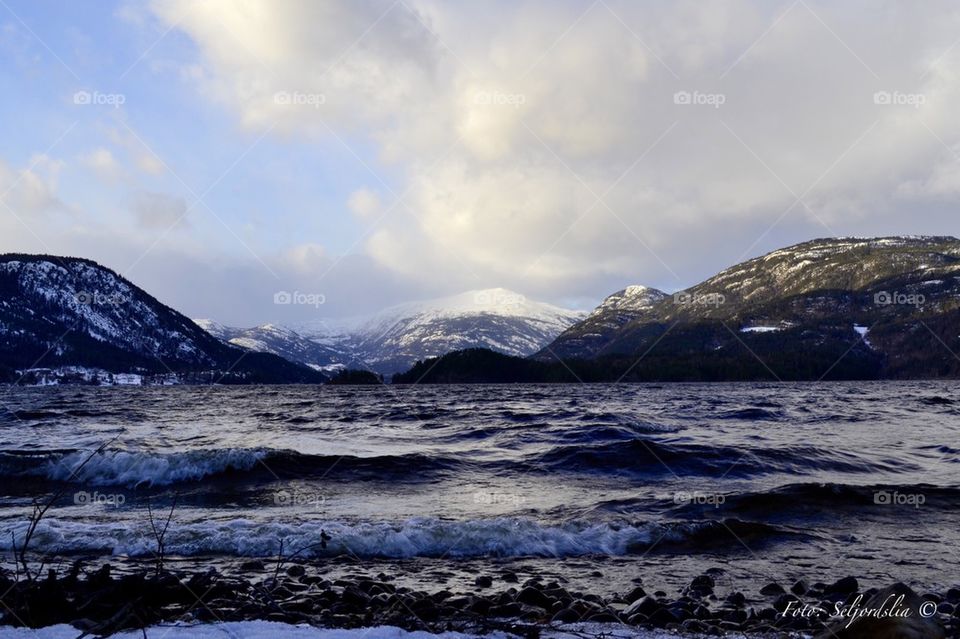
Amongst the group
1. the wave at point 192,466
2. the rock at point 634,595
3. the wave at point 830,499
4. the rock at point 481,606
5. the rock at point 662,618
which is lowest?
the wave at point 830,499

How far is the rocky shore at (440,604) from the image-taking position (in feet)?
24.2

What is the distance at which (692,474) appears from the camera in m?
21.2

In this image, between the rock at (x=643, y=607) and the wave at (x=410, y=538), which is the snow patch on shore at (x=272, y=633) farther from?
the wave at (x=410, y=538)

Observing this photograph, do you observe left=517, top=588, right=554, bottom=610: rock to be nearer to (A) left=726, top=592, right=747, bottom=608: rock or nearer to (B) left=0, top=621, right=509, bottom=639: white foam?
(B) left=0, top=621, right=509, bottom=639: white foam

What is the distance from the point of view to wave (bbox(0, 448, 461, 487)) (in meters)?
21.1

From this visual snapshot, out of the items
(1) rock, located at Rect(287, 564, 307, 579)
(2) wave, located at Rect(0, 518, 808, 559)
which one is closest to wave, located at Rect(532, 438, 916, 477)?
(2) wave, located at Rect(0, 518, 808, 559)

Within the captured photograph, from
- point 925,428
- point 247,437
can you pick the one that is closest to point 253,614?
point 247,437

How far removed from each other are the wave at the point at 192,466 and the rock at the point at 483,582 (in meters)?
11.1

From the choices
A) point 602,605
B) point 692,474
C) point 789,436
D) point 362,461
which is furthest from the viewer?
point 789,436

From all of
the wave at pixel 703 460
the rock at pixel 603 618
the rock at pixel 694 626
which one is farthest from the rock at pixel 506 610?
the wave at pixel 703 460

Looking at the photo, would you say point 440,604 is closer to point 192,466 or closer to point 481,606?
point 481,606

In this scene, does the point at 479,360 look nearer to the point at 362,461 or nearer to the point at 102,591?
the point at 362,461

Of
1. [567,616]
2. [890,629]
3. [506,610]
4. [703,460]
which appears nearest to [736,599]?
[567,616]

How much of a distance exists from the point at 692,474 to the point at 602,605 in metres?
13.7
